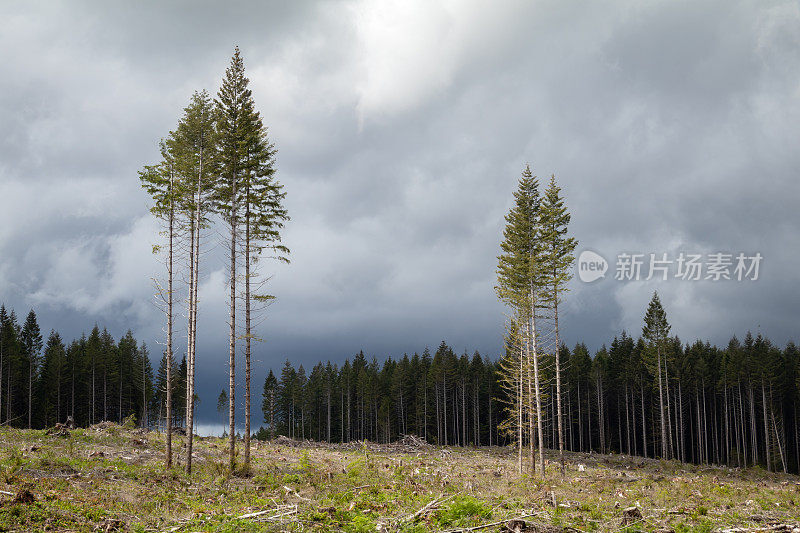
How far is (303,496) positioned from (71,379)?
59.9 m

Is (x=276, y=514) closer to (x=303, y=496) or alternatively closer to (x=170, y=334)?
(x=303, y=496)

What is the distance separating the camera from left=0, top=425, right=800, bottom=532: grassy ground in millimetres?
13242

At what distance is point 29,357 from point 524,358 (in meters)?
60.5

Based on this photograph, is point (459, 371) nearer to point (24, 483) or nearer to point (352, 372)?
point (352, 372)

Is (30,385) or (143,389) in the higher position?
(30,385)

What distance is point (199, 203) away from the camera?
940 inches

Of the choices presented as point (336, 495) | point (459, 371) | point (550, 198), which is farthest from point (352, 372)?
point (336, 495)

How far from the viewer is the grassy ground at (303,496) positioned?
13242 mm

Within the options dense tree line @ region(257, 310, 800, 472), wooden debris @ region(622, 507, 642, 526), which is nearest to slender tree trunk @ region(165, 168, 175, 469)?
wooden debris @ region(622, 507, 642, 526)

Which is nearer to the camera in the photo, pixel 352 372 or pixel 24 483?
pixel 24 483

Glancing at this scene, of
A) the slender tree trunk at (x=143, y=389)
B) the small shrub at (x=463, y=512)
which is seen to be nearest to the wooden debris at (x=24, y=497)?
the small shrub at (x=463, y=512)

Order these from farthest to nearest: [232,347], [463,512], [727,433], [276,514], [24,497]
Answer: [727,433]
[232,347]
[276,514]
[463,512]
[24,497]

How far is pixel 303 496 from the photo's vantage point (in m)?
18.3

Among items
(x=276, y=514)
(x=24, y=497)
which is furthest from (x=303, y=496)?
(x=24, y=497)
